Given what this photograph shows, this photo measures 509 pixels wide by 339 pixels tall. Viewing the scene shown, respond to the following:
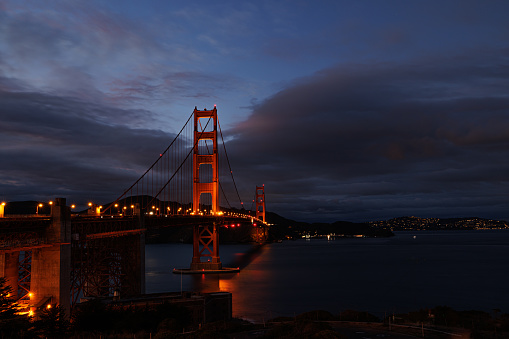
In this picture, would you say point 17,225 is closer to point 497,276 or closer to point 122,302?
point 122,302

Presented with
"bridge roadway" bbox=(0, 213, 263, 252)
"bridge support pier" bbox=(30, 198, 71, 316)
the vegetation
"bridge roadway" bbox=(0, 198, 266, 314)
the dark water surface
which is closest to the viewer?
the vegetation

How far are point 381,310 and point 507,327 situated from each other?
2170 centimetres

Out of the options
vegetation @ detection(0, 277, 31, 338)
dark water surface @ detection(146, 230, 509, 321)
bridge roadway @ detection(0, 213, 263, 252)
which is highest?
bridge roadway @ detection(0, 213, 263, 252)

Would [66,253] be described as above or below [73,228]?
below

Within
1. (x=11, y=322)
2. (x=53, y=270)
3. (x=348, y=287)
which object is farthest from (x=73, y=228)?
(x=348, y=287)

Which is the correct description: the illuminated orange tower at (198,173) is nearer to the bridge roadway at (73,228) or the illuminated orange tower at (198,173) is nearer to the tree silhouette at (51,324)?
the bridge roadway at (73,228)

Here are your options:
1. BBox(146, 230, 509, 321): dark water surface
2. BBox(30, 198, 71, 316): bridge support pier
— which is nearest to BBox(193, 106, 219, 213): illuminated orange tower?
BBox(146, 230, 509, 321): dark water surface

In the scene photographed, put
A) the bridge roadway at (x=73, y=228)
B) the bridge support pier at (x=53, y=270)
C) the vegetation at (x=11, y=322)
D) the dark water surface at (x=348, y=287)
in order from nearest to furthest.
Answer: the vegetation at (x=11, y=322) → the bridge roadway at (x=73, y=228) → the bridge support pier at (x=53, y=270) → the dark water surface at (x=348, y=287)

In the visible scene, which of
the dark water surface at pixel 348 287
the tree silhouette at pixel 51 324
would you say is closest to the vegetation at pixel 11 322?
the tree silhouette at pixel 51 324

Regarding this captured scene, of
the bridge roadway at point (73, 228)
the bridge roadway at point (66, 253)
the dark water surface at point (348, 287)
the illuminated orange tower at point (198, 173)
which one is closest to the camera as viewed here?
the bridge roadway at point (73, 228)

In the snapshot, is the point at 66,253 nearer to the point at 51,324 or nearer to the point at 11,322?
the point at 51,324

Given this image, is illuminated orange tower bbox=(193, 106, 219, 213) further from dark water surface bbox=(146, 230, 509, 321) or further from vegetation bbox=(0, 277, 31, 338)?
vegetation bbox=(0, 277, 31, 338)

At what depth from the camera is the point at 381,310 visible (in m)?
48.2

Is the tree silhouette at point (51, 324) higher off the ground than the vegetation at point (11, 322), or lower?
lower
